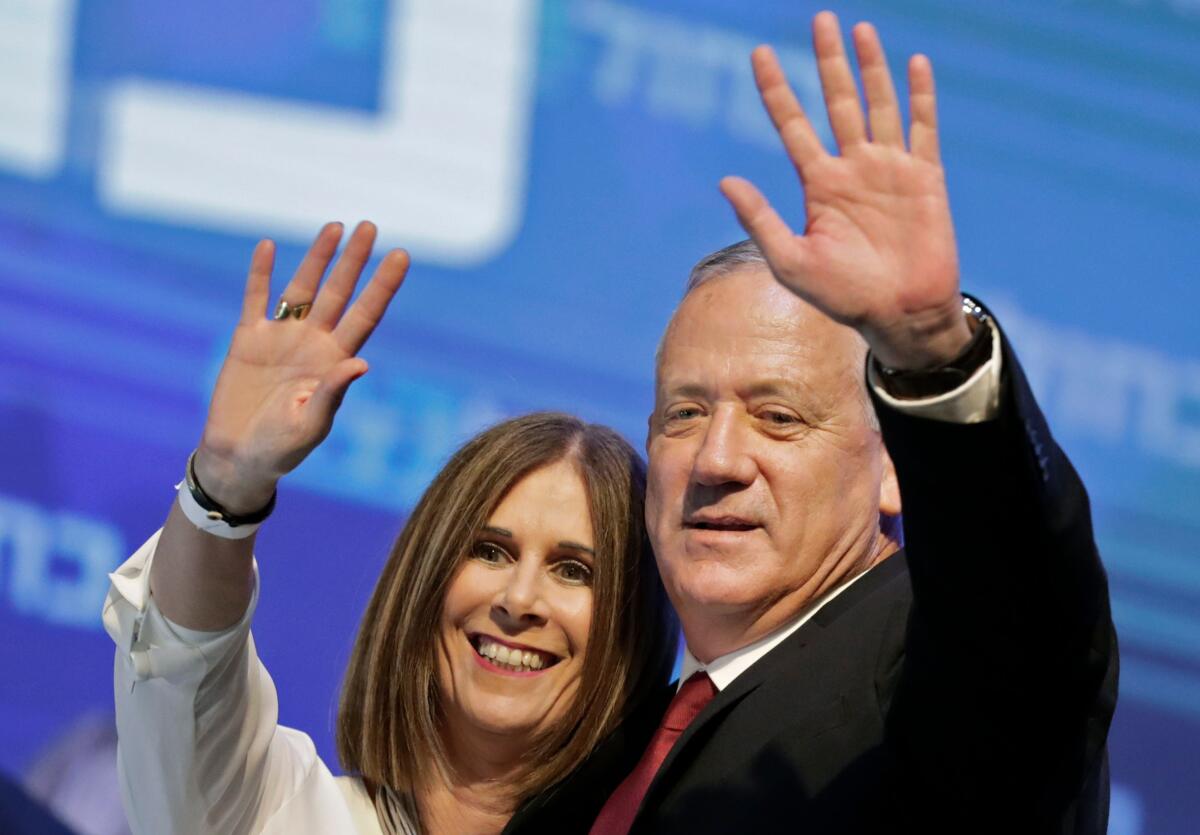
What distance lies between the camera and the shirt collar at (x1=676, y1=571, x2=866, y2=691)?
215 cm

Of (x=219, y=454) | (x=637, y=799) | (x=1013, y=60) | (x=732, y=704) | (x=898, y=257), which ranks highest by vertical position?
(x=1013, y=60)

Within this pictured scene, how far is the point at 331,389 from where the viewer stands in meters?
1.96

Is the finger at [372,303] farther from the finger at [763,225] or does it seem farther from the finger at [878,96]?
the finger at [878,96]

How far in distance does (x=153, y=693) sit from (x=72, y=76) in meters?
2.24

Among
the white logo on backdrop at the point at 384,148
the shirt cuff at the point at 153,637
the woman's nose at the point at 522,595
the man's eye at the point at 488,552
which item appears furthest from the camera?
the white logo on backdrop at the point at 384,148

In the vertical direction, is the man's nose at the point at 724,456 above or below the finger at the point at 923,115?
below

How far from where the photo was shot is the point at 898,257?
1459 millimetres

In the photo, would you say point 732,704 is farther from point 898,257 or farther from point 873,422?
point 898,257

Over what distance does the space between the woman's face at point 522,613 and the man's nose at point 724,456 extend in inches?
16.6

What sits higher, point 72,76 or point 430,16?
point 430,16

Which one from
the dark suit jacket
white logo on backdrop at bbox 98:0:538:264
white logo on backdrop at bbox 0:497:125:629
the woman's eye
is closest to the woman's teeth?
the woman's eye

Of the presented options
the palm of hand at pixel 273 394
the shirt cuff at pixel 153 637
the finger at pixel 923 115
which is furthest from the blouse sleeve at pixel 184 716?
the finger at pixel 923 115

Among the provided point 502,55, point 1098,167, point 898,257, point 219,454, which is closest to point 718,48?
point 502,55

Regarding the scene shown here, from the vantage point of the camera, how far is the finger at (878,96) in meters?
1.50
